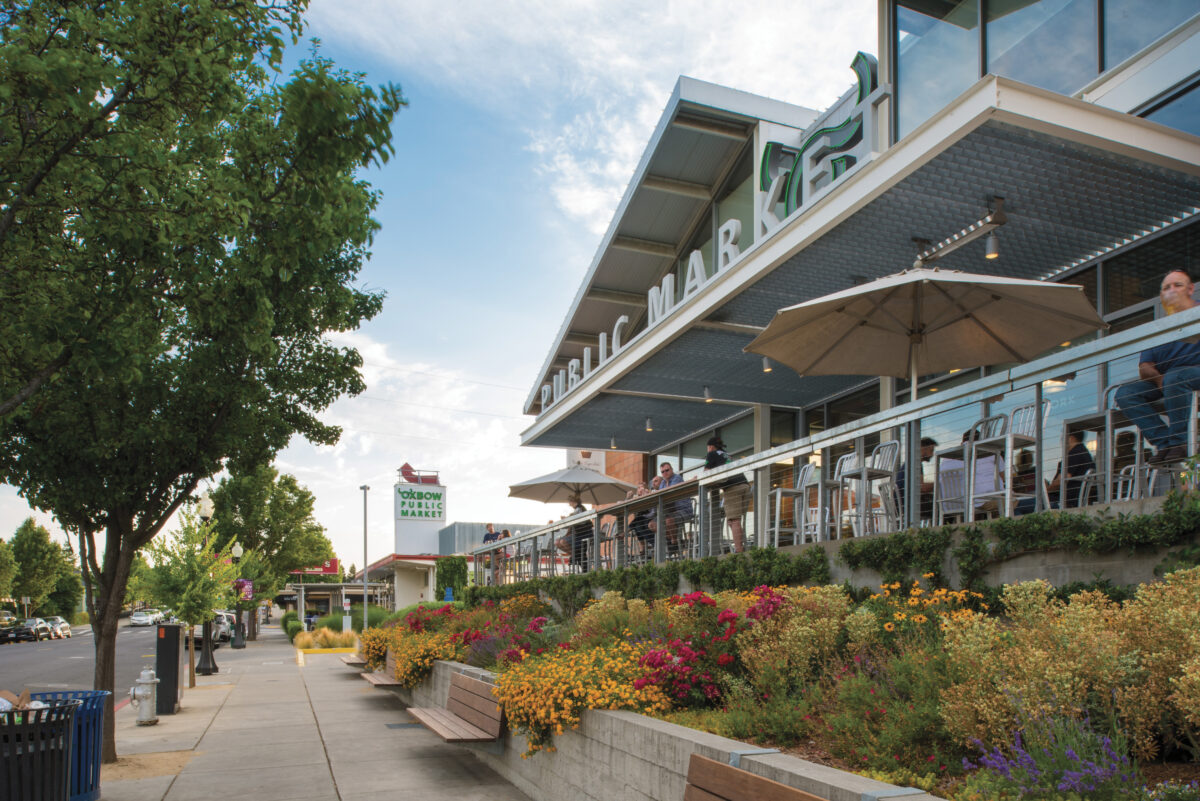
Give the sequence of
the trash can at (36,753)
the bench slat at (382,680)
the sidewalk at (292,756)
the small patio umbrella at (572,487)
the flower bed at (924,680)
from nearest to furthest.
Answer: the flower bed at (924,680), the trash can at (36,753), the sidewalk at (292,756), the bench slat at (382,680), the small patio umbrella at (572,487)

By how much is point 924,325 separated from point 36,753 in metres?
7.89

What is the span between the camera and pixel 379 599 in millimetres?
86125

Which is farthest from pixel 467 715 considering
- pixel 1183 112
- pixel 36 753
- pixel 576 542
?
pixel 1183 112

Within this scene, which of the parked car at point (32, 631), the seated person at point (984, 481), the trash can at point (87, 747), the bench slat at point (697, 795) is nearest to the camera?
the bench slat at point (697, 795)

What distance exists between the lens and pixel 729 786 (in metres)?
4.46

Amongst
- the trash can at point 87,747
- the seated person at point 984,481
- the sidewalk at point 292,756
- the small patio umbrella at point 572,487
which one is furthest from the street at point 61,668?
the seated person at point 984,481

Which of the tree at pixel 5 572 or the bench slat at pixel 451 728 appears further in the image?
the tree at pixel 5 572

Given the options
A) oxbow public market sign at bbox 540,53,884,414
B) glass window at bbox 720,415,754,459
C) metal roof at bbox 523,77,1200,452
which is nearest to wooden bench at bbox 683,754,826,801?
metal roof at bbox 523,77,1200,452

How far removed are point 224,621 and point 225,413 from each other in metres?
44.4

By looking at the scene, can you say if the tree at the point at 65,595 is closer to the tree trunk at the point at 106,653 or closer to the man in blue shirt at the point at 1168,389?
the tree trunk at the point at 106,653

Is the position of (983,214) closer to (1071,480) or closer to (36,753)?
(1071,480)

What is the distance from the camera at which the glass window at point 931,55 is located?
10875mm

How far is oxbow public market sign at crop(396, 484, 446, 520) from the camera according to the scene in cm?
4584

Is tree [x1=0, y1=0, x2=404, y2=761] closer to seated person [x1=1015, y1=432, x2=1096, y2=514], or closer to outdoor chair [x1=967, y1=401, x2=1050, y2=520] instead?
outdoor chair [x1=967, y1=401, x2=1050, y2=520]
